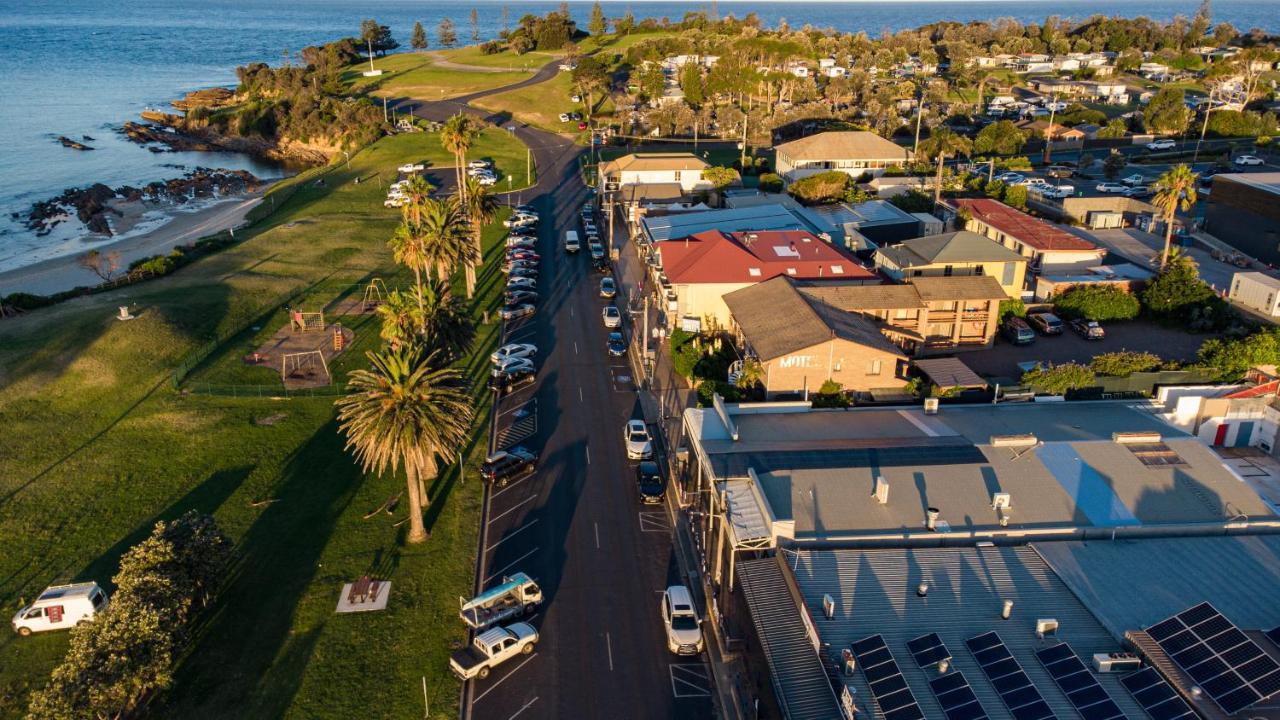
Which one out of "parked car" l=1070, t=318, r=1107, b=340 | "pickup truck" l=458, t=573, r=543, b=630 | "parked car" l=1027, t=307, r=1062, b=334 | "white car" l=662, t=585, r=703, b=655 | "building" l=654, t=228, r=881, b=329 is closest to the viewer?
"white car" l=662, t=585, r=703, b=655

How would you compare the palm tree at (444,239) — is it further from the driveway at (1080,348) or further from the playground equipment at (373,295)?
the driveway at (1080,348)

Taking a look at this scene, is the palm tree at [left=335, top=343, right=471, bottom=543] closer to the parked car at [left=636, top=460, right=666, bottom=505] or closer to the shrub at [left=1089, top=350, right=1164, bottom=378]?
the parked car at [left=636, top=460, right=666, bottom=505]

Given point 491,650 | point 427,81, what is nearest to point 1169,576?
point 491,650

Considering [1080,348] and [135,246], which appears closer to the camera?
[1080,348]

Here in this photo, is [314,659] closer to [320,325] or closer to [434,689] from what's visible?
[434,689]

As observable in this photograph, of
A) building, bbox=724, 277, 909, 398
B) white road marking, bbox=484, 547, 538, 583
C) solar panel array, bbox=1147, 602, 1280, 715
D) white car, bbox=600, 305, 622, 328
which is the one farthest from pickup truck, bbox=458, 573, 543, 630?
white car, bbox=600, 305, 622, 328

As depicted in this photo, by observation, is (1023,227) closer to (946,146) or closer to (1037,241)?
(1037,241)

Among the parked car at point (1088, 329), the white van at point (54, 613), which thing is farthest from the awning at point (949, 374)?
the white van at point (54, 613)

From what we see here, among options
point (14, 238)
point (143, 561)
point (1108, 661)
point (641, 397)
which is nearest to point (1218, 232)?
point (641, 397)
